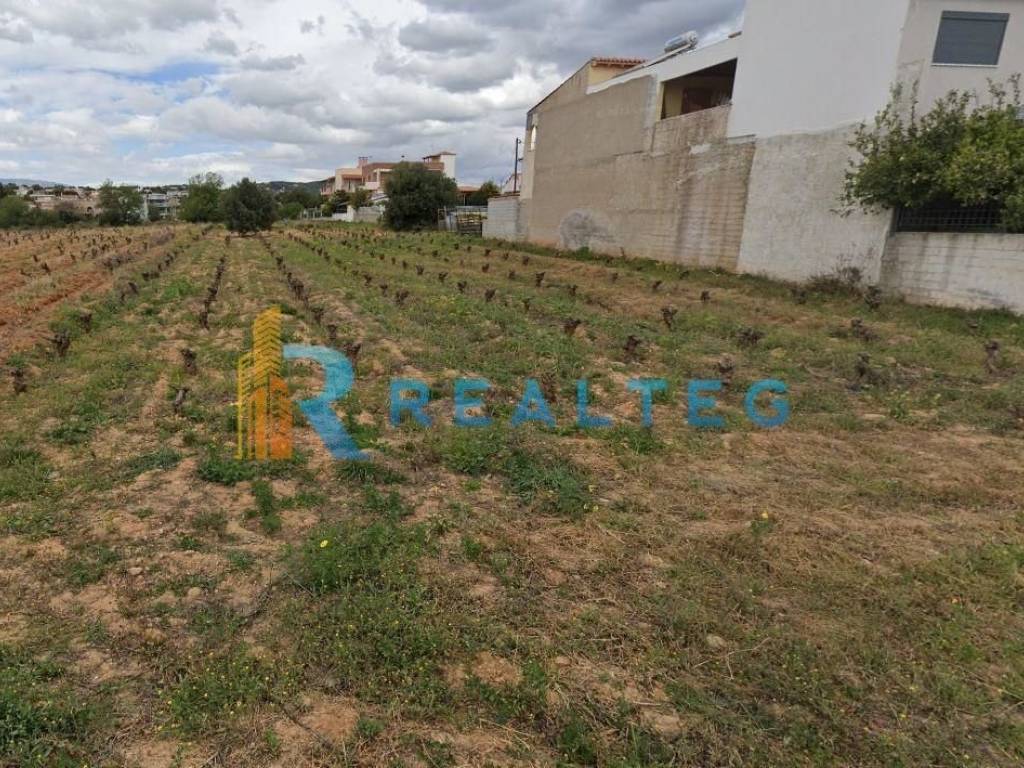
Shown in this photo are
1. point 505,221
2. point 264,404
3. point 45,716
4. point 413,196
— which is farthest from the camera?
point 413,196

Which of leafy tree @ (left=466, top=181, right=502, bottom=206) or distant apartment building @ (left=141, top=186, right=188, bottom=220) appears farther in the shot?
distant apartment building @ (left=141, top=186, right=188, bottom=220)

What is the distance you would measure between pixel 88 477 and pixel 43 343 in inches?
206

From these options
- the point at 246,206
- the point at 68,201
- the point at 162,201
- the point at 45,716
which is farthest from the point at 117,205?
the point at 45,716

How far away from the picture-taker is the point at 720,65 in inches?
707

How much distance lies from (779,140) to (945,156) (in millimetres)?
4733

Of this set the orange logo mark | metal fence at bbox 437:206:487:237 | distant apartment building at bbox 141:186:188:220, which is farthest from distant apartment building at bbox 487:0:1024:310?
distant apartment building at bbox 141:186:188:220

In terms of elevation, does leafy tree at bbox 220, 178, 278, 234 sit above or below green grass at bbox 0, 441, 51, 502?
above

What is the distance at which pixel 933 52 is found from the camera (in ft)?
40.1

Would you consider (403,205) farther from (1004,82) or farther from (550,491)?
(550,491)

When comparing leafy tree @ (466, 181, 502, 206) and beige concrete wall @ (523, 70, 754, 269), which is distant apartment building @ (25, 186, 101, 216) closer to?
leafy tree @ (466, 181, 502, 206)

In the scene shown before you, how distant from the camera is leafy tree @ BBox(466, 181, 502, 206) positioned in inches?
2227

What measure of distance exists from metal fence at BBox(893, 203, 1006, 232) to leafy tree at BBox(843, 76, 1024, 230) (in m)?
0.20

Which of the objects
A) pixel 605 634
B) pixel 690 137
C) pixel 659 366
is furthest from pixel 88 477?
pixel 690 137
